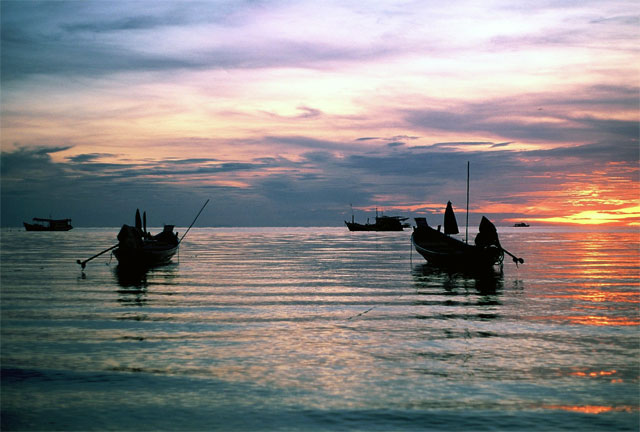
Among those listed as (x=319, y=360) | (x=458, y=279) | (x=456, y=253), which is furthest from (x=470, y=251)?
(x=319, y=360)

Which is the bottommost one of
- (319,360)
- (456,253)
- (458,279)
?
(458,279)

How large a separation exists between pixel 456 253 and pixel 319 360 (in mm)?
31365

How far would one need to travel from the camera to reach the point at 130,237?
136 feet

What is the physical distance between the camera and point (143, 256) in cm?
4319

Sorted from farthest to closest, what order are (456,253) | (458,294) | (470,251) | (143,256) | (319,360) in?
(143,256) < (456,253) < (470,251) < (458,294) < (319,360)

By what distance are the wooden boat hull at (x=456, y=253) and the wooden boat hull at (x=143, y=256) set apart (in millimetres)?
22461

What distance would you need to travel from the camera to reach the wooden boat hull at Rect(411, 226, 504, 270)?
4078 cm

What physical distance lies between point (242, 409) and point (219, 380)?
1.85 metres

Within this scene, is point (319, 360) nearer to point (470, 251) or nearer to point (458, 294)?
point (458, 294)

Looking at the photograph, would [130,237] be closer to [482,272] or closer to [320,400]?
[482,272]

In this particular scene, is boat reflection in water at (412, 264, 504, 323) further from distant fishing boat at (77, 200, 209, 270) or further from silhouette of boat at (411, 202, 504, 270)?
distant fishing boat at (77, 200, 209, 270)

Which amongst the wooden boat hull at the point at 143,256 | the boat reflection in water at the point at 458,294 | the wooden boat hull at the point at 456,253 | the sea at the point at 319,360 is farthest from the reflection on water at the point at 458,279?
the wooden boat hull at the point at 143,256

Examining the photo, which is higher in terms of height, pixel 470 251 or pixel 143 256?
pixel 470 251

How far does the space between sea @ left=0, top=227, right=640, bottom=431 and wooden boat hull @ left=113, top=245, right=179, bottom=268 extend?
14539mm
